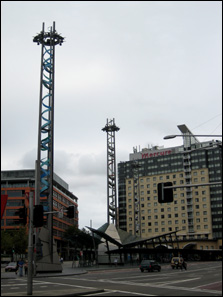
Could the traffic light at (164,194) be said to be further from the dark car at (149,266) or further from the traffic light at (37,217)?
the dark car at (149,266)

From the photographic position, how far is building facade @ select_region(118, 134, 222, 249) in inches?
4769

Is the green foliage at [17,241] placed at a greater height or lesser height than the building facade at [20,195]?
lesser

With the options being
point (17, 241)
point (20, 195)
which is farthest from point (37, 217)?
point (20, 195)

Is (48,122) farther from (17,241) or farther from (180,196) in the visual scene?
(180,196)

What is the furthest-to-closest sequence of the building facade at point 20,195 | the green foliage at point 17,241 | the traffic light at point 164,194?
the building facade at point 20,195 → the green foliage at point 17,241 → the traffic light at point 164,194

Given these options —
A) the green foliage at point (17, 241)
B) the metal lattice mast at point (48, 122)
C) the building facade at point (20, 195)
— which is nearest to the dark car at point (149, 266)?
the metal lattice mast at point (48, 122)

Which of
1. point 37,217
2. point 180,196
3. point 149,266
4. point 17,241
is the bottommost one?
point 149,266

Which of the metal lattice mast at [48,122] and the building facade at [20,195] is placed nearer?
the metal lattice mast at [48,122]

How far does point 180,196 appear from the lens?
129625 mm

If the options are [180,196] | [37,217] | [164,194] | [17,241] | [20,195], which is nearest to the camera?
[37,217]

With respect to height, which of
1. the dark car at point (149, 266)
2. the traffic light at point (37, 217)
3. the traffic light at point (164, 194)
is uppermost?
the traffic light at point (164, 194)

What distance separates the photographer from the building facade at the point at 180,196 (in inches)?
4769

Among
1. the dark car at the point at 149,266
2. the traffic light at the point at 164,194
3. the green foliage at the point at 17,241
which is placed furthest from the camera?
the green foliage at the point at 17,241

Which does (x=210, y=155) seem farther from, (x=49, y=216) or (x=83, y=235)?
(x=49, y=216)
